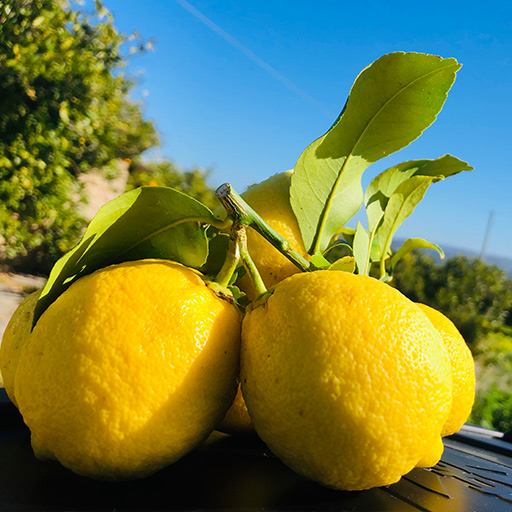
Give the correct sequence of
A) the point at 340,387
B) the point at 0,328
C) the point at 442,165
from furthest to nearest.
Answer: the point at 0,328 < the point at 442,165 < the point at 340,387

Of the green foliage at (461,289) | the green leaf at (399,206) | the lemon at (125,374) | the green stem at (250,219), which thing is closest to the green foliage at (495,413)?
the green foliage at (461,289)

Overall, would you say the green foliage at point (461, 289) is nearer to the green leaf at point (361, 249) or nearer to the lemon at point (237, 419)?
the green leaf at point (361, 249)

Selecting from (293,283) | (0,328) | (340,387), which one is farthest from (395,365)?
(0,328)

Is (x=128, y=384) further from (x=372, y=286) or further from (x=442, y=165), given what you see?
(x=442, y=165)

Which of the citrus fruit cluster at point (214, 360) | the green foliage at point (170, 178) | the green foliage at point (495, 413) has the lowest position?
the green foliage at point (495, 413)

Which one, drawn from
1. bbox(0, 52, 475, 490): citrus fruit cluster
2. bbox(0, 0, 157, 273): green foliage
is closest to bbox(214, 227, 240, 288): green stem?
bbox(0, 52, 475, 490): citrus fruit cluster

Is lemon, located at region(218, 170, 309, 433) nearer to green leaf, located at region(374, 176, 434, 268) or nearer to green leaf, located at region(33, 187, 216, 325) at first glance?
green leaf, located at region(33, 187, 216, 325)

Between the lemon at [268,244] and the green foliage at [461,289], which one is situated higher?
the green foliage at [461,289]
